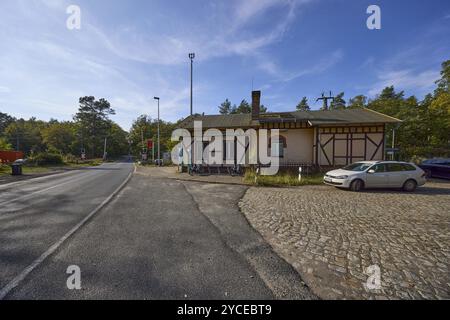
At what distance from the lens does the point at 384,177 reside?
9.11 meters

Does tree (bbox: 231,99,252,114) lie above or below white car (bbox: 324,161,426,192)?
above

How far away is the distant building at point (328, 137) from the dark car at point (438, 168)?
257 cm

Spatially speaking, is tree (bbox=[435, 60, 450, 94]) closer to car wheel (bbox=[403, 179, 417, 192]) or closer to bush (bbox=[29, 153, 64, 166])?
car wheel (bbox=[403, 179, 417, 192])

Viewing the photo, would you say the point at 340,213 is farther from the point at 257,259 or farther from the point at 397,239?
the point at 257,259

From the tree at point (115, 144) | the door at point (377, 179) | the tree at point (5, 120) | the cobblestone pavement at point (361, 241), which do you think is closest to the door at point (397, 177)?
the door at point (377, 179)

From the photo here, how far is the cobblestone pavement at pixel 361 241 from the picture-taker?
2.70 m

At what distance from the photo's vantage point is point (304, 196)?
8070 millimetres

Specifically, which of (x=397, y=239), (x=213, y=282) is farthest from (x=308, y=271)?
(x=397, y=239)

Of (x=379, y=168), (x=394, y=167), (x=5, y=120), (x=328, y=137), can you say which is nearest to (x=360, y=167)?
(x=379, y=168)

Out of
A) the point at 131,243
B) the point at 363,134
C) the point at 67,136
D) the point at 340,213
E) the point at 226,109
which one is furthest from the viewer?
the point at 226,109

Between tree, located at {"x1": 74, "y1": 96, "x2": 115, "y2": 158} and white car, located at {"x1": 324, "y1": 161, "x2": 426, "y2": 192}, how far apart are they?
7076cm

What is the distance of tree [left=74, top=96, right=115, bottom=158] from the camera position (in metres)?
63.3

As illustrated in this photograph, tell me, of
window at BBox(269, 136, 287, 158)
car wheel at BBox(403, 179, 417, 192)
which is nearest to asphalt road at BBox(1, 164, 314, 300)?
car wheel at BBox(403, 179, 417, 192)
